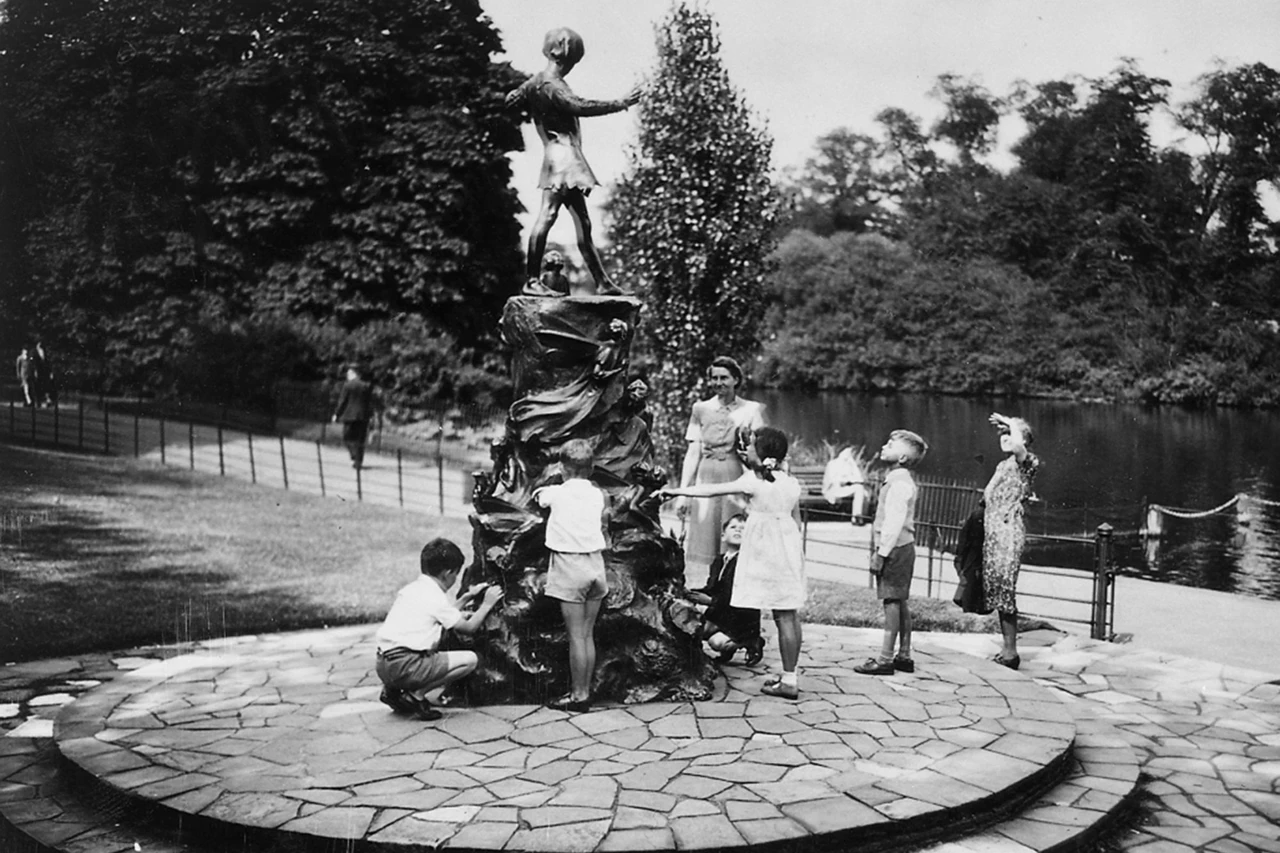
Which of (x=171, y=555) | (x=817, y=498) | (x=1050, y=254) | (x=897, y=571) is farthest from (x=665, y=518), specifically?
(x=1050, y=254)

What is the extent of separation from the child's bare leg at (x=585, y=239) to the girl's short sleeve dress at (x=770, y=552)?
197 centimetres

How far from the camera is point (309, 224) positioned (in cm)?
2295

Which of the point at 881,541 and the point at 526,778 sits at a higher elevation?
the point at 881,541

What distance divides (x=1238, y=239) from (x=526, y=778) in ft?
66.2

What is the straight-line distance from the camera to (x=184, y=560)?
12.3 meters

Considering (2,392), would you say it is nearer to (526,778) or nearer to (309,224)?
(309,224)

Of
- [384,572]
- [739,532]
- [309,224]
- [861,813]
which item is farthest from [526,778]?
[309,224]

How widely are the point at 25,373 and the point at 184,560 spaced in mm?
7091

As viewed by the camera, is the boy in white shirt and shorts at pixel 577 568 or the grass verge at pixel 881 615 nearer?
the boy in white shirt and shorts at pixel 577 568

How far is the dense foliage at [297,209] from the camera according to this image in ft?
66.2

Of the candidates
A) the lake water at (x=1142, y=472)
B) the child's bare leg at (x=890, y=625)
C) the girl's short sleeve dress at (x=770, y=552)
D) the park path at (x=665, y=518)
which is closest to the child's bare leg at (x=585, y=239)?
the girl's short sleeve dress at (x=770, y=552)

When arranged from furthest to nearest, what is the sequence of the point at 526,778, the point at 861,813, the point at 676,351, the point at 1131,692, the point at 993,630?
1. the point at 676,351
2. the point at 993,630
3. the point at 1131,692
4. the point at 526,778
5. the point at 861,813

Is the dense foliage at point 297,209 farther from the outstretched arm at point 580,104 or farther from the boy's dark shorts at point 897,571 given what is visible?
the boy's dark shorts at point 897,571

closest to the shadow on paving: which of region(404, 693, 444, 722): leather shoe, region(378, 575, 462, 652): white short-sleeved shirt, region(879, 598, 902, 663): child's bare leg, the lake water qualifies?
region(404, 693, 444, 722): leather shoe
